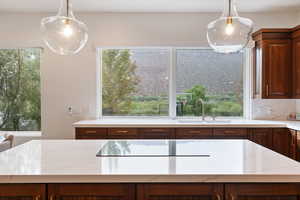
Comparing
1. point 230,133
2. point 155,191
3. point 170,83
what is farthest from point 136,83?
point 155,191

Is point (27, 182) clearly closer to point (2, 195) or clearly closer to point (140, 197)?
point (2, 195)

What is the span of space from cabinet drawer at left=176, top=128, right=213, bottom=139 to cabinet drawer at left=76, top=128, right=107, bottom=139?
1.01 meters

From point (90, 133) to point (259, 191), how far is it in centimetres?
274

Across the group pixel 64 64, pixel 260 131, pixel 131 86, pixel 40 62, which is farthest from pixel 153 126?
pixel 40 62

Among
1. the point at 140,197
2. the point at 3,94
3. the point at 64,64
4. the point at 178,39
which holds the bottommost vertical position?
the point at 140,197

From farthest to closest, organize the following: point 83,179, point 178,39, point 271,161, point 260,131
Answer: point 178,39, point 260,131, point 271,161, point 83,179

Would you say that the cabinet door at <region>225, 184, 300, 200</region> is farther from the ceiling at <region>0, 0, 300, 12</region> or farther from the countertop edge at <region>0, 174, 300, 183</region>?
the ceiling at <region>0, 0, 300, 12</region>

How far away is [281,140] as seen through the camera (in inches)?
150

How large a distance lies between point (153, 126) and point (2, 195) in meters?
2.48

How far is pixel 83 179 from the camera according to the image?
146 cm

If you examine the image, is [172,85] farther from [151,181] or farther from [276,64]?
[151,181]

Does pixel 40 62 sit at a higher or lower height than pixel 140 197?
higher

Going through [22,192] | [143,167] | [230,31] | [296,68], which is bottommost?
[22,192]

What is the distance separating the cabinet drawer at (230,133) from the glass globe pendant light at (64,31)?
2.25m
